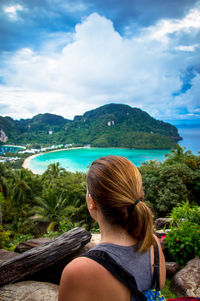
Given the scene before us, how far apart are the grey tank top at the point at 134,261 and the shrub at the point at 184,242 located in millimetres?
2749

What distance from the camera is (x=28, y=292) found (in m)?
2.15

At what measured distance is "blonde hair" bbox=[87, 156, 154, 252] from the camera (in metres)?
0.78

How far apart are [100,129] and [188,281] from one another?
4078 inches

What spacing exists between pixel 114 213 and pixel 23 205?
1684 centimetres

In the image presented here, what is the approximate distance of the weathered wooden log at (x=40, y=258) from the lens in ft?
7.75

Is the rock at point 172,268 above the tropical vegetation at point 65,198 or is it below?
above

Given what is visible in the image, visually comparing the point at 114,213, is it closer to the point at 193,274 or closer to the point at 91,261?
the point at 91,261

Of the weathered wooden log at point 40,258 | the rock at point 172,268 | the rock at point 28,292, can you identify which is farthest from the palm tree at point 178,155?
the rock at point 28,292

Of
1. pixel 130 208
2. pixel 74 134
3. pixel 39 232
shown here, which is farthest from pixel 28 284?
pixel 74 134

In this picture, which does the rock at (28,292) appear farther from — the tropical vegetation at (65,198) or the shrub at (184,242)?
the tropical vegetation at (65,198)

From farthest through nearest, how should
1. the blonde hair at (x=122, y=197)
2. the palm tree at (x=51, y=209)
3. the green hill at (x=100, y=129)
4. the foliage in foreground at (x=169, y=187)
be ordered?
the green hill at (x=100, y=129) < the foliage in foreground at (x=169, y=187) < the palm tree at (x=51, y=209) < the blonde hair at (x=122, y=197)

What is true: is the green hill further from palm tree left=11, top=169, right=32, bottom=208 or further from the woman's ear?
the woman's ear

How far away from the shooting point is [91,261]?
662 millimetres

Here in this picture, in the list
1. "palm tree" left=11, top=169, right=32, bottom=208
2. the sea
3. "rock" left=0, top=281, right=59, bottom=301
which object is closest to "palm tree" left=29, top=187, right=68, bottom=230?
"palm tree" left=11, top=169, right=32, bottom=208
